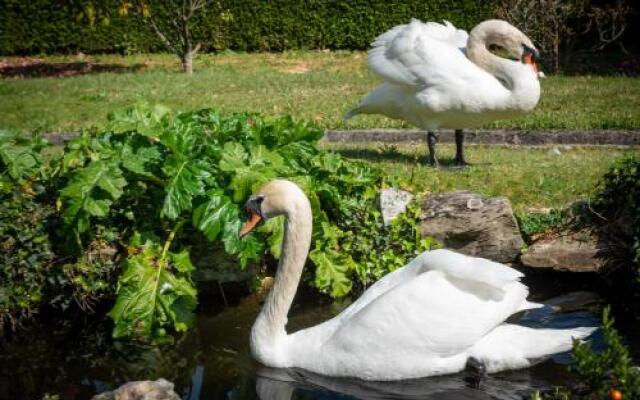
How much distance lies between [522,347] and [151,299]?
91.5 inches

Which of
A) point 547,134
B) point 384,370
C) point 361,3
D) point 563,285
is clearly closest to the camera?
point 384,370

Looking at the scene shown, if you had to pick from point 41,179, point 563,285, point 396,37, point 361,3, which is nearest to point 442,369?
point 563,285

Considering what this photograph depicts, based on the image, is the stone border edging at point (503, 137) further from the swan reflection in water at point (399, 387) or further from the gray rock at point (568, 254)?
the swan reflection in water at point (399, 387)

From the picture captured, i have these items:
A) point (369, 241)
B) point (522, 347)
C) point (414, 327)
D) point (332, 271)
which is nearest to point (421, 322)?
point (414, 327)

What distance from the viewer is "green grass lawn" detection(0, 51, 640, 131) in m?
10.6

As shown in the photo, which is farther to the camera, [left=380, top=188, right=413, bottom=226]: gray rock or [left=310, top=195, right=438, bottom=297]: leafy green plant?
[left=380, top=188, right=413, bottom=226]: gray rock

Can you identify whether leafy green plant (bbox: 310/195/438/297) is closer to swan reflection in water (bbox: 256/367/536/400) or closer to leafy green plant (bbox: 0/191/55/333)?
swan reflection in water (bbox: 256/367/536/400)

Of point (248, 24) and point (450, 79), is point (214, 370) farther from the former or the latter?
point (248, 24)

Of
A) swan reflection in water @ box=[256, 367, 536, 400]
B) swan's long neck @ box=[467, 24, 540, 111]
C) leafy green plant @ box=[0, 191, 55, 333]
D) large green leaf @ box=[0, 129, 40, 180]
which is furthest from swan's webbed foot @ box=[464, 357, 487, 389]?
swan's long neck @ box=[467, 24, 540, 111]

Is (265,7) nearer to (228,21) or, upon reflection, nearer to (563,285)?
(228,21)

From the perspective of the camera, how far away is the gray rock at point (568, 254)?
6297 mm

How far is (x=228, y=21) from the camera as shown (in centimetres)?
1938

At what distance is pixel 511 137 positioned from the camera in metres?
9.73

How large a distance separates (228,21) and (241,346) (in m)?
14.8
